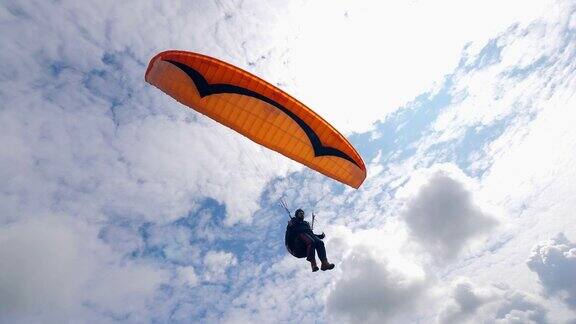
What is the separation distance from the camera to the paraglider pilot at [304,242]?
12781 millimetres

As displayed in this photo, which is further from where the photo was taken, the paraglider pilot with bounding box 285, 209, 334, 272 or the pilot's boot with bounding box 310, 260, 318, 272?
the paraglider pilot with bounding box 285, 209, 334, 272

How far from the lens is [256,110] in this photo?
561 inches

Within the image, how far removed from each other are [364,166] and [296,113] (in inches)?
125

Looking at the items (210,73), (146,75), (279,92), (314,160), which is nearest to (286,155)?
(314,160)

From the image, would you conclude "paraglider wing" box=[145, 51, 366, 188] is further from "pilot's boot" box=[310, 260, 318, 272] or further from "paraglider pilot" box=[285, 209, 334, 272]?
"pilot's boot" box=[310, 260, 318, 272]

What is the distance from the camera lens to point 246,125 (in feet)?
48.0

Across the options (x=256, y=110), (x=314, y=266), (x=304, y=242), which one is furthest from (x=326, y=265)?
(x=256, y=110)

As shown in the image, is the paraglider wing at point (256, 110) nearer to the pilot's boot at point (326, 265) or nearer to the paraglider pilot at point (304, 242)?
the paraglider pilot at point (304, 242)

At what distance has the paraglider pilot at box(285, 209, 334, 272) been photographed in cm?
1278

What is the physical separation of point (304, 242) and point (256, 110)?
4.32 metres

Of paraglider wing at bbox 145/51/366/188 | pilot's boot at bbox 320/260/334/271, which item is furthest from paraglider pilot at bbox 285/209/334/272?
paraglider wing at bbox 145/51/366/188

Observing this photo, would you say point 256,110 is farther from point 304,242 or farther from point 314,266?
point 314,266

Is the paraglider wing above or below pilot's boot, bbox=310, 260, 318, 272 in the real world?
above

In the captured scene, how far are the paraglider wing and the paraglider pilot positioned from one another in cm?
247
